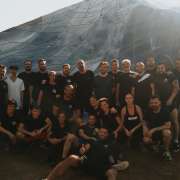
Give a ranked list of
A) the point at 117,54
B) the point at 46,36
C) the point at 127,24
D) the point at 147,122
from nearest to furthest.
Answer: the point at 147,122
the point at 117,54
the point at 127,24
the point at 46,36

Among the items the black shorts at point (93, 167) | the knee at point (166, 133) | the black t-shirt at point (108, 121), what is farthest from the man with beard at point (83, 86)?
the knee at point (166, 133)

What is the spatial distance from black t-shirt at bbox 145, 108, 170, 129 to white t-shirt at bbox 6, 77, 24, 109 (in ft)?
11.7

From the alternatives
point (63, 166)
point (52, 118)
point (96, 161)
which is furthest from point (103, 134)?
point (52, 118)

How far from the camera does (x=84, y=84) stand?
11.0m

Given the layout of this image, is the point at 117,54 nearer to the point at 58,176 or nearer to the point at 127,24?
the point at 127,24

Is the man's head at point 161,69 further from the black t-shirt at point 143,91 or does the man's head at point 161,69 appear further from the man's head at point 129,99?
the man's head at point 129,99

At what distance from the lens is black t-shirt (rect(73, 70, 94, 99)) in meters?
11.0

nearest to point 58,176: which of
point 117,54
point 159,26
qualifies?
point 117,54

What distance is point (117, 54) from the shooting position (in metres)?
15.9

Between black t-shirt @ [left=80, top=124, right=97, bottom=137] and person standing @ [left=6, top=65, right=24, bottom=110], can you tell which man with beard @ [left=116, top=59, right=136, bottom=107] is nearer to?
black t-shirt @ [left=80, top=124, right=97, bottom=137]

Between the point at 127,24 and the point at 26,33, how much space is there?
4826mm

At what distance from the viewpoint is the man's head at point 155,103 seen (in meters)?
9.91

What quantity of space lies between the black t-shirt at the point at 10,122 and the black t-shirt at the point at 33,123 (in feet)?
0.76

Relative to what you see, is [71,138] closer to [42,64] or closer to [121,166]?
[121,166]
